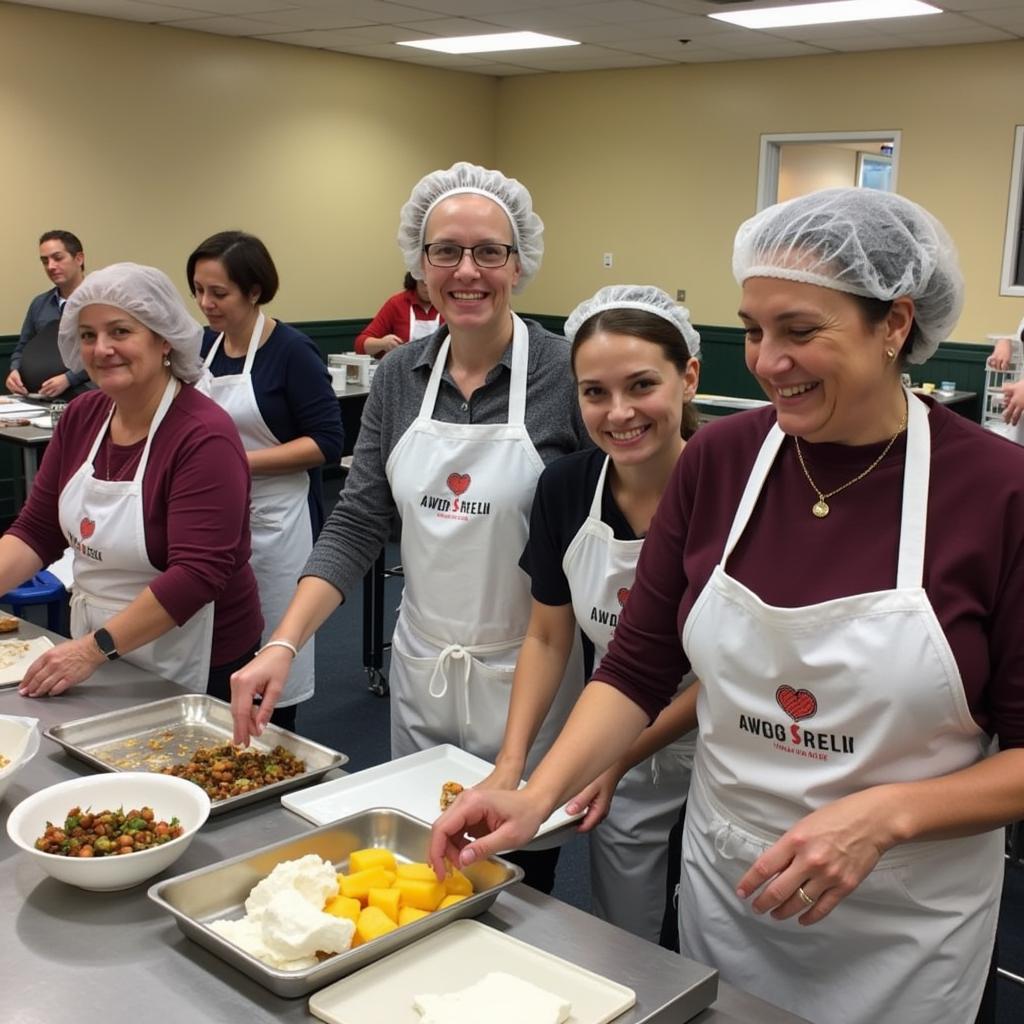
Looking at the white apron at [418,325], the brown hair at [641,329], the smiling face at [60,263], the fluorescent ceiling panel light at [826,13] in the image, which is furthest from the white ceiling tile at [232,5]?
the brown hair at [641,329]

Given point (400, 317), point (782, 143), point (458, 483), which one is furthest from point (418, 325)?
point (458, 483)

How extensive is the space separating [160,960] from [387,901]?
0.26 metres

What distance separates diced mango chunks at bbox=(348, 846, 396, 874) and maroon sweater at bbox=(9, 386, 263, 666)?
83 cm

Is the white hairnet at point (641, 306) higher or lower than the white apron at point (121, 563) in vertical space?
higher

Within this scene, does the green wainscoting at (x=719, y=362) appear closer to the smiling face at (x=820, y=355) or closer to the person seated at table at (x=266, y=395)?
the person seated at table at (x=266, y=395)

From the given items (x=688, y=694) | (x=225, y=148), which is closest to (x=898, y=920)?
(x=688, y=694)

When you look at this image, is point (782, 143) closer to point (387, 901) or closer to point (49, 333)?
point (49, 333)

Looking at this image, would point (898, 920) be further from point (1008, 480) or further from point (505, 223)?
point (505, 223)

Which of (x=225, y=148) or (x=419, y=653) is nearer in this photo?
(x=419, y=653)

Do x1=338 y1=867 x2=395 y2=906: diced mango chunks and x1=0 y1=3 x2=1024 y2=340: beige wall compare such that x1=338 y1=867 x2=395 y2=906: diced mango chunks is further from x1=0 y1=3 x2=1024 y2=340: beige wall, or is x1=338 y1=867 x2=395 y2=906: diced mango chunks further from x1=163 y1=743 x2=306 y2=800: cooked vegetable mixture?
x1=0 y1=3 x2=1024 y2=340: beige wall

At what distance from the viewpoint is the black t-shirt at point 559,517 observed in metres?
1.89

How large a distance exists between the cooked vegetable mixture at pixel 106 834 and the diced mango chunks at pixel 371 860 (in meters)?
0.23

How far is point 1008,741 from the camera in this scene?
4.22ft

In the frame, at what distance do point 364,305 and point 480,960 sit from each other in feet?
25.0
